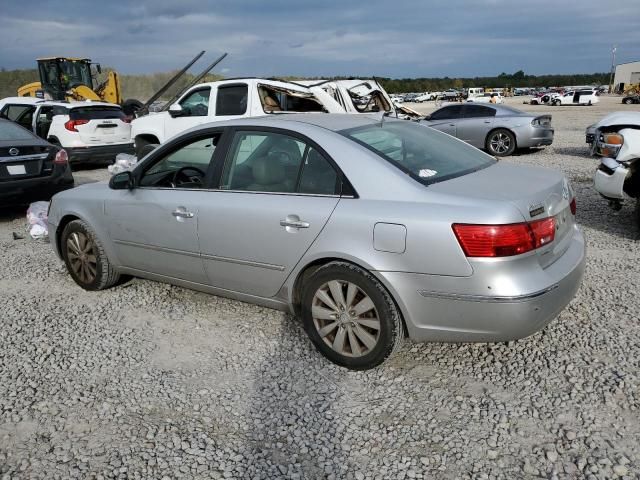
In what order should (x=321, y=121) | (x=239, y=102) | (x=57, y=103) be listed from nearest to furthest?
(x=321, y=121) < (x=239, y=102) < (x=57, y=103)

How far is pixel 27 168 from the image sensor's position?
25.0ft

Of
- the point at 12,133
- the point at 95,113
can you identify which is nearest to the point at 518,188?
the point at 12,133

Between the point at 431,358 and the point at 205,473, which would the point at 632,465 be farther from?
the point at 205,473

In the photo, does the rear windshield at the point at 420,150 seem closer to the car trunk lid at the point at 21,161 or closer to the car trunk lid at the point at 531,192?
the car trunk lid at the point at 531,192

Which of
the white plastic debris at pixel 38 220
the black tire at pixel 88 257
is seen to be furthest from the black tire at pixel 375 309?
the white plastic debris at pixel 38 220

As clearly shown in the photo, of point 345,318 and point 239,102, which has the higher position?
point 239,102

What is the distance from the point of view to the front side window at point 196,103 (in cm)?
1008

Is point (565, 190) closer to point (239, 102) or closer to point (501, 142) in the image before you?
point (239, 102)

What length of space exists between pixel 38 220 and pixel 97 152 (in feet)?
18.2

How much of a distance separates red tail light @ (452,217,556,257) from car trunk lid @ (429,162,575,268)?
96 mm

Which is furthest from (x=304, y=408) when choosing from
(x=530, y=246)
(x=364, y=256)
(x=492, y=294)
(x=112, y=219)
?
(x=112, y=219)

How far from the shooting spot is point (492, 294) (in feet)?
9.37

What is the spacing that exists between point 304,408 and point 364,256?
0.94 metres

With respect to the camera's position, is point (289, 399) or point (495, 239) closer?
point (495, 239)
